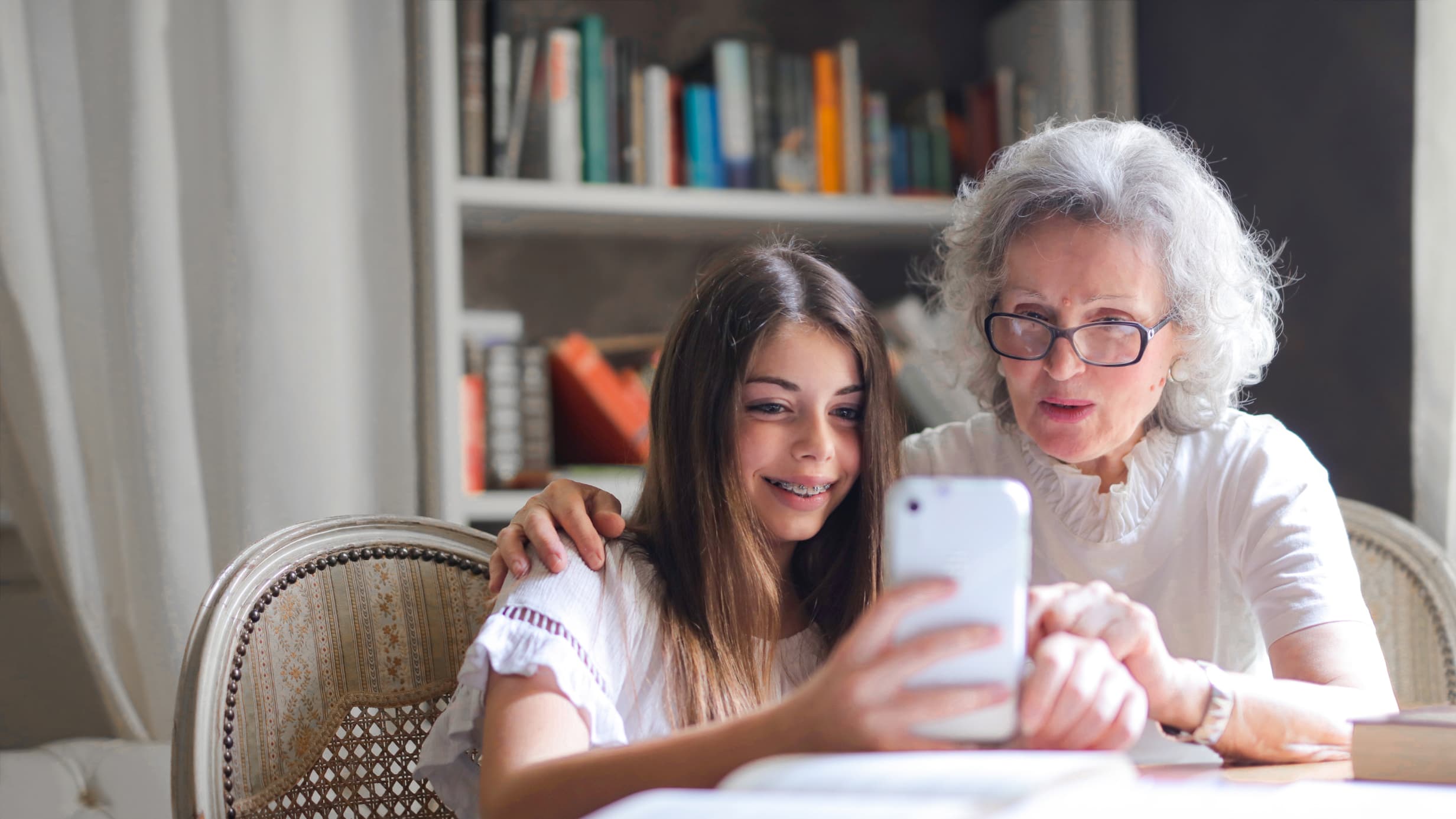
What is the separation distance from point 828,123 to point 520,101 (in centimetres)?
58

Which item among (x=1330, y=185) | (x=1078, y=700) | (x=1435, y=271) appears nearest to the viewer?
(x=1078, y=700)

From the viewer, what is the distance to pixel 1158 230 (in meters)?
1.06

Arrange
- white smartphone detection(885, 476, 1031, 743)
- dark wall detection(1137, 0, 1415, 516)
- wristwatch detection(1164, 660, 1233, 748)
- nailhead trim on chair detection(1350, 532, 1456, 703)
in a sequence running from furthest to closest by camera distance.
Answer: dark wall detection(1137, 0, 1415, 516)
nailhead trim on chair detection(1350, 532, 1456, 703)
wristwatch detection(1164, 660, 1233, 748)
white smartphone detection(885, 476, 1031, 743)

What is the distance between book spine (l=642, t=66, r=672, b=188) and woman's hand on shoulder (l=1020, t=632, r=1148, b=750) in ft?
4.99

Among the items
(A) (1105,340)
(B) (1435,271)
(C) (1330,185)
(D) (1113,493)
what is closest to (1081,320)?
(A) (1105,340)

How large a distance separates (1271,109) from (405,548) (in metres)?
1.64

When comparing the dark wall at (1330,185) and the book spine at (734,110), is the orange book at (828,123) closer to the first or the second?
the book spine at (734,110)

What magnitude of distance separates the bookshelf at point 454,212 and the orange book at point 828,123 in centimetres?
7

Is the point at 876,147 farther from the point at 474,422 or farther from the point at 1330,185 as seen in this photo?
the point at 474,422

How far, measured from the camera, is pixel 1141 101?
88.0 inches

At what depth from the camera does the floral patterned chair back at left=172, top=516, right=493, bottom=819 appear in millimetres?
884

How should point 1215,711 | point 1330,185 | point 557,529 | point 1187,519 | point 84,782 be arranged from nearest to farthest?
1. point 1215,711
2. point 557,529
3. point 1187,519
4. point 84,782
5. point 1330,185

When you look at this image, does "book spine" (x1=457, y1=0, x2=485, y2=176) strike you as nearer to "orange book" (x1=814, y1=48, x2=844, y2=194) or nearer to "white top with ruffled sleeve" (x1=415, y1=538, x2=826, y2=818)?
"orange book" (x1=814, y1=48, x2=844, y2=194)

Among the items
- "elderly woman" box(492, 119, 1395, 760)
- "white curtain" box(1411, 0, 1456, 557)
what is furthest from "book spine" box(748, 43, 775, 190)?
"white curtain" box(1411, 0, 1456, 557)
